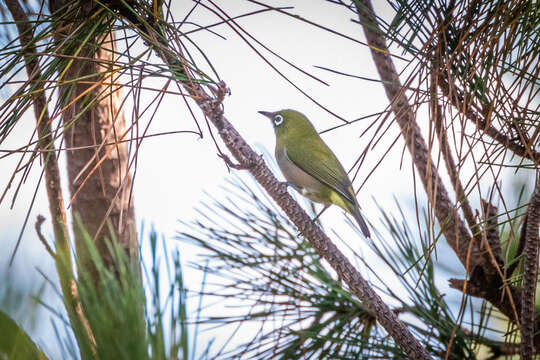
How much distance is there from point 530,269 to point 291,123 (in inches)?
48.9

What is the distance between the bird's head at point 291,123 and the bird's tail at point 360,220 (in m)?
0.44

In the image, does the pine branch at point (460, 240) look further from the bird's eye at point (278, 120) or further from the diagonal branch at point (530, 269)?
the bird's eye at point (278, 120)

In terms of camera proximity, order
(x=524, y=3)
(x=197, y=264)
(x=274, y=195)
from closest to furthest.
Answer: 1. (x=524, y=3)
2. (x=274, y=195)
3. (x=197, y=264)

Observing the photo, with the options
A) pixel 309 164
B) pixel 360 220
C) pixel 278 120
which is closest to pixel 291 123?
pixel 278 120

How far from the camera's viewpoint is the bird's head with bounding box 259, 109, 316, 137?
1824 mm

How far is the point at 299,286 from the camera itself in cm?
110

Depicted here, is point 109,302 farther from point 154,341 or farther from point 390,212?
point 390,212

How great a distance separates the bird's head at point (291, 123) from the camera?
182 centimetres

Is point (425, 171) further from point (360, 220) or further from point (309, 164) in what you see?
point (309, 164)

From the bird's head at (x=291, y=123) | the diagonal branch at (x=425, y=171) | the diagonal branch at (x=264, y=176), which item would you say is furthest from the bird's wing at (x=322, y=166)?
the diagonal branch at (x=264, y=176)

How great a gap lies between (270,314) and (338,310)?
15cm

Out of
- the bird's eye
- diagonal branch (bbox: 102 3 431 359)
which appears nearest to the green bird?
the bird's eye

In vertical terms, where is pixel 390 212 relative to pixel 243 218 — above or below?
above

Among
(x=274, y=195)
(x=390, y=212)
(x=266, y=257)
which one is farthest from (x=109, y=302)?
(x=390, y=212)
